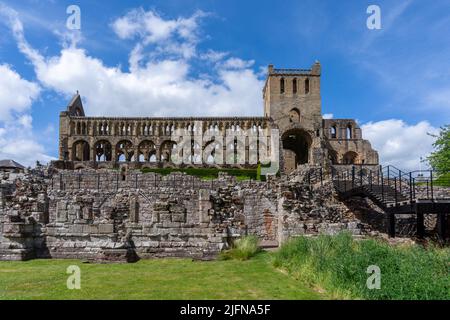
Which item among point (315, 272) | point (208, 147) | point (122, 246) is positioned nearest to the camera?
point (315, 272)

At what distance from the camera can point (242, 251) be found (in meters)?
12.4

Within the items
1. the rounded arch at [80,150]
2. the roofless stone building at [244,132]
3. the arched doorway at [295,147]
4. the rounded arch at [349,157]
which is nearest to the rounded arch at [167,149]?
the roofless stone building at [244,132]

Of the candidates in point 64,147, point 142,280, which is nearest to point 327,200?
point 142,280

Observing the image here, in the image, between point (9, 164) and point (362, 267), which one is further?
point (9, 164)

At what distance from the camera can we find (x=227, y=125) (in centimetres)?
5888

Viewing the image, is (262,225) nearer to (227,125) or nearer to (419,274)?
(419,274)

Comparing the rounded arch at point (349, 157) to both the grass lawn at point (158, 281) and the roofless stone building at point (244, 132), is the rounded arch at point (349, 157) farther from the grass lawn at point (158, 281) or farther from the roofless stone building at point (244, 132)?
the grass lawn at point (158, 281)

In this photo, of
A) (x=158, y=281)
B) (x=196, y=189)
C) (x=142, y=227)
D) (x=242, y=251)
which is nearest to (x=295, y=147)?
(x=196, y=189)

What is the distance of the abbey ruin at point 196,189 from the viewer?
1339 cm

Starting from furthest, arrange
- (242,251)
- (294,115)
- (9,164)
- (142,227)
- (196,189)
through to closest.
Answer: (294,115) < (9,164) < (196,189) < (142,227) < (242,251)

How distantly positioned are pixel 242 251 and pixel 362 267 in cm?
475

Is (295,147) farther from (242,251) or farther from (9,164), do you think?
(242,251)
